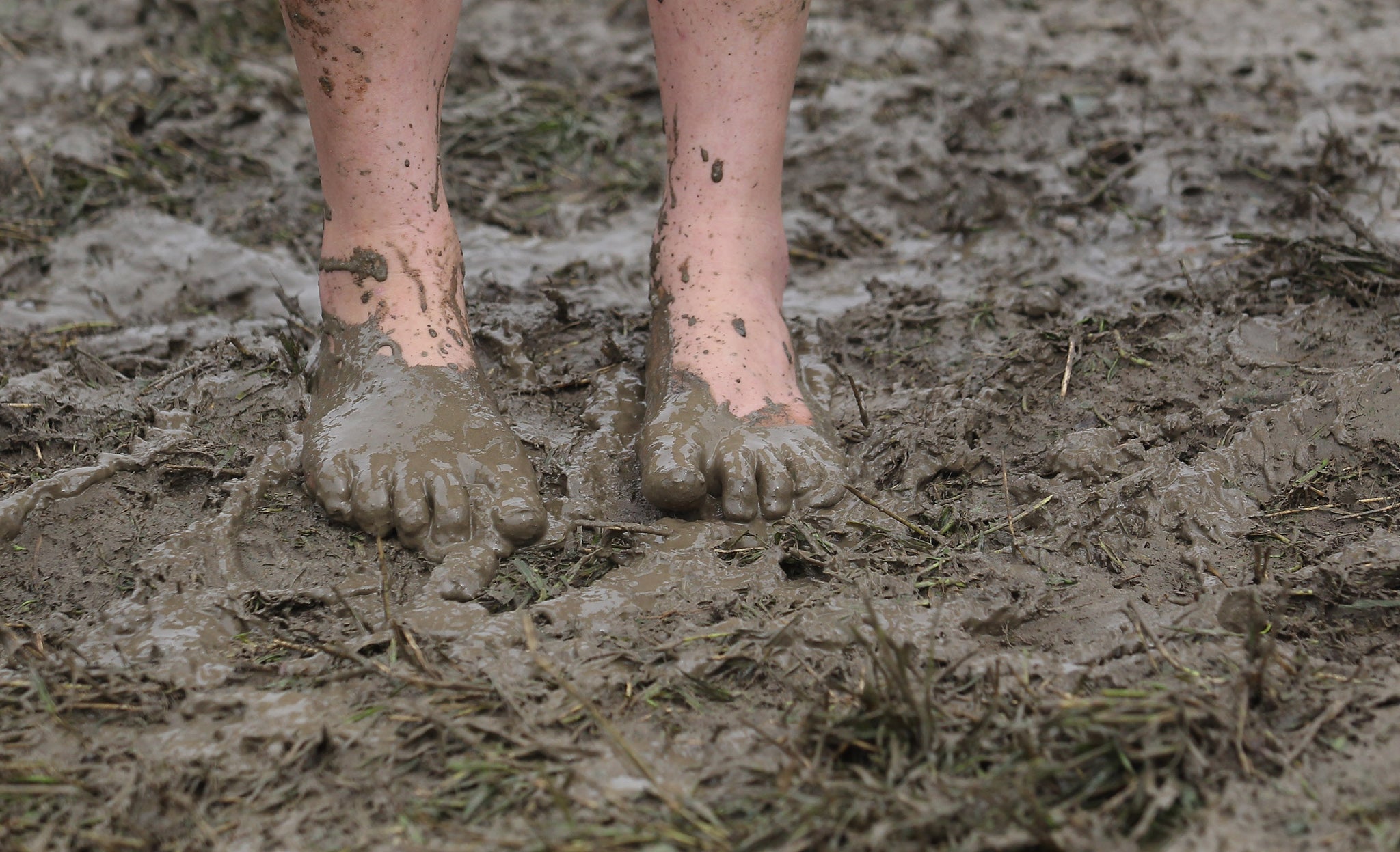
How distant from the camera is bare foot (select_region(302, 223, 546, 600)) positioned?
1581 mm

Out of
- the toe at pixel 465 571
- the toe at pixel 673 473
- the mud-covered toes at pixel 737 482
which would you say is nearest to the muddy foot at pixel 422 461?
the toe at pixel 465 571

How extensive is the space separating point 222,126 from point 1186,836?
2905 millimetres

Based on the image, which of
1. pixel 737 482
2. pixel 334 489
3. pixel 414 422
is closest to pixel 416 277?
pixel 414 422

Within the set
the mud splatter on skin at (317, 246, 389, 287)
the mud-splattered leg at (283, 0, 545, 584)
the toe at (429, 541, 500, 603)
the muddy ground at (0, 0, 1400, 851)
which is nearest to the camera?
the muddy ground at (0, 0, 1400, 851)

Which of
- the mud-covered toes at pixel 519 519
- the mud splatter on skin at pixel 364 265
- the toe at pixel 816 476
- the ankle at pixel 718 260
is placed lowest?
the toe at pixel 816 476

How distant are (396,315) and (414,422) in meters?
0.23

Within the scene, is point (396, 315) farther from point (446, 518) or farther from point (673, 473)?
point (673, 473)

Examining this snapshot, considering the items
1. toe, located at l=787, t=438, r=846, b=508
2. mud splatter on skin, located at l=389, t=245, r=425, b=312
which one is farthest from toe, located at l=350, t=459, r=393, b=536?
toe, located at l=787, t=438, r=846, b=508

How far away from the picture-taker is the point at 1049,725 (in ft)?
3.79

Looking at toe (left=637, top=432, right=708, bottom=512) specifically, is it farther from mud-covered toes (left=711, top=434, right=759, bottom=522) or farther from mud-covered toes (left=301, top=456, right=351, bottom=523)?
mud-covered toes (left=301, top=456, right=351, bottom=523)

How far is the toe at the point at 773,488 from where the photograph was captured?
5.36 feet

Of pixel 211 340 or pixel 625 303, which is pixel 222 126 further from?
pixel 625 303

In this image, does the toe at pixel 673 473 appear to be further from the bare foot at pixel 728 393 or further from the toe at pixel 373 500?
the toe at pixel 373 500

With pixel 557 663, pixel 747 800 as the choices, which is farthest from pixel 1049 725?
pixel 557 663
